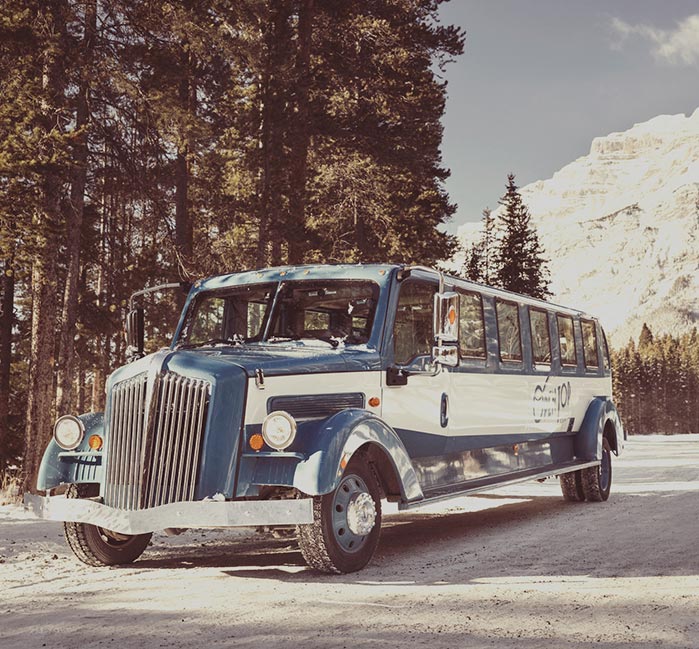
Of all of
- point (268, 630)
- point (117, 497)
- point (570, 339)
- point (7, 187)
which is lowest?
point (268, 630)

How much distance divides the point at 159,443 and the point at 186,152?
11.9 m

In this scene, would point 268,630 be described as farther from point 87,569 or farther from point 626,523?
point 626,523

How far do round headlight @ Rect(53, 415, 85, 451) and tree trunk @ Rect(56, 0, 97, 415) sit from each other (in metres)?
7.23

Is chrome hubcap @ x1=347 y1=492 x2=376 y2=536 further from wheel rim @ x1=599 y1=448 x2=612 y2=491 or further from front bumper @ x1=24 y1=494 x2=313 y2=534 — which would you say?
wheel rim @ x1=599 y1=448 x2=612 y2=491

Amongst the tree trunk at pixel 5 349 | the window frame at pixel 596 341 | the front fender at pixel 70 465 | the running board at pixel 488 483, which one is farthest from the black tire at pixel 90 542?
the tree trunk at pixel 5 349

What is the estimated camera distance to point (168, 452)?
24.9ft

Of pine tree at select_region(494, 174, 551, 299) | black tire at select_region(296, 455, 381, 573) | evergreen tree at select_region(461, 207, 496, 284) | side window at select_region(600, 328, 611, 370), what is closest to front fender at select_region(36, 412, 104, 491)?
black tire at select_region(296, 455, 381, 573)

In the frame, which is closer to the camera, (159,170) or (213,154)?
(159,170)

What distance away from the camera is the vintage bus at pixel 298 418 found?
7465 millimetres

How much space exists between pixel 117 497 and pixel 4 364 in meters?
19.9

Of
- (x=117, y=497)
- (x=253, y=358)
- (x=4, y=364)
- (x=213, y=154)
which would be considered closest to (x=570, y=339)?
(x=253, y=358)

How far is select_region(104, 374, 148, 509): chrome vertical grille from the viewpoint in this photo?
7.70m

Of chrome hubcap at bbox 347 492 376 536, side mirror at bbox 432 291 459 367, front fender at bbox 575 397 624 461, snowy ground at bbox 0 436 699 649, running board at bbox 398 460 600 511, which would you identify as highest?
side mirror at bbox 432 291 459 367

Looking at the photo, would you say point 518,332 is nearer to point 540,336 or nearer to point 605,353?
point 540,336
